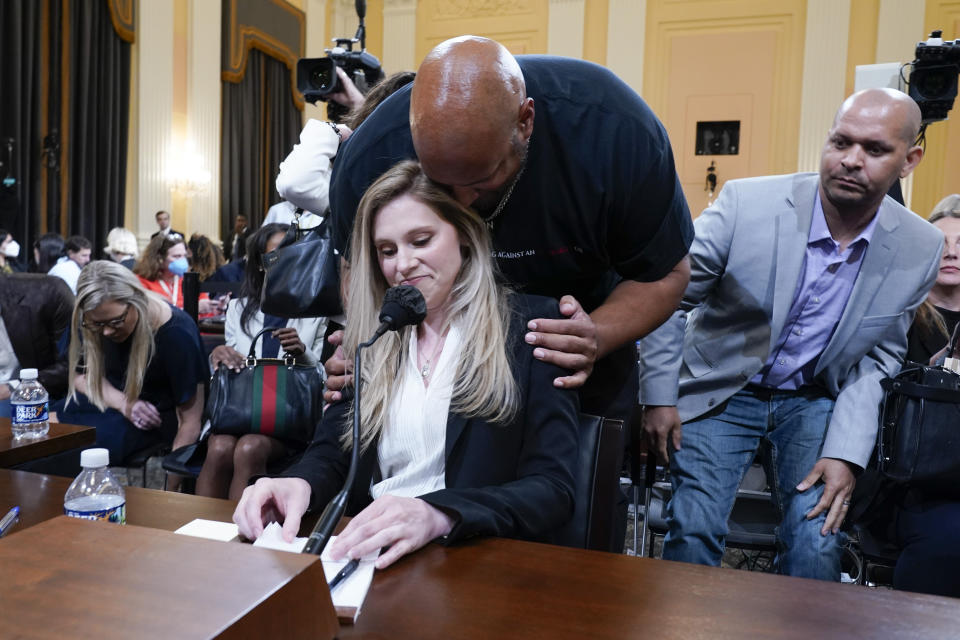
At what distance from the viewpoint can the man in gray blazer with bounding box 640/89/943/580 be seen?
1.90 meters

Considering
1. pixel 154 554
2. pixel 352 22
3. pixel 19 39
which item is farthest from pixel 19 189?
pixel 154 554

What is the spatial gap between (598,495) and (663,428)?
76 cm

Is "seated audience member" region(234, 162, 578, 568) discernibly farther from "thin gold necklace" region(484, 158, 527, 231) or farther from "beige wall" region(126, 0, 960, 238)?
"beige wall" region(126, 0, 960, 238)

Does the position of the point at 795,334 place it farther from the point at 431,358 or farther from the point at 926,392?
the point at 431,358

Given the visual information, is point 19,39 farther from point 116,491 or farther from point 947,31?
point 947,31

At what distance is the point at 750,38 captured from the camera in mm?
10164

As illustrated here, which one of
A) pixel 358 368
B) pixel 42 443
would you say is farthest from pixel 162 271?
pixel 358 368

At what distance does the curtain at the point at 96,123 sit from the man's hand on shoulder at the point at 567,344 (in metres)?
7.80

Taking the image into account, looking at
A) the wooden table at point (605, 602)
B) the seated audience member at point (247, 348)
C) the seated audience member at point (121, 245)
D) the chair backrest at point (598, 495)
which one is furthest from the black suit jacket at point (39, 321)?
the seated audience member at point (121, 245)

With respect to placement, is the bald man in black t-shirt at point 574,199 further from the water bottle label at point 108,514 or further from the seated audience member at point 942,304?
the seated audience member at point 942,304

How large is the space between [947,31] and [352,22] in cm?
801

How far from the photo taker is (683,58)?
1041 centimetres

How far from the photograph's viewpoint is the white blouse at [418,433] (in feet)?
4.50

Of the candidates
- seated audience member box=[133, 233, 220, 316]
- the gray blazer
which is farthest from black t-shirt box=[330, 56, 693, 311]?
seated audience member box=[133, 233, 220, 316]
